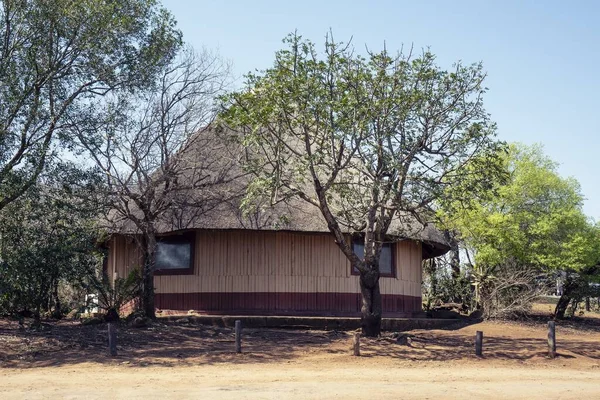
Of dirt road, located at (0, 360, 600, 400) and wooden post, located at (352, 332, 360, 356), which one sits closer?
dirt road, located at (0, 360, 600, 400)

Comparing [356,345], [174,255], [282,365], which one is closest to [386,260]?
[174,255]

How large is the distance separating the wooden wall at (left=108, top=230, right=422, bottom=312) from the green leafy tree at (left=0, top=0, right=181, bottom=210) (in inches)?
237

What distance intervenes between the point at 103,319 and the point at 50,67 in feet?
24.8

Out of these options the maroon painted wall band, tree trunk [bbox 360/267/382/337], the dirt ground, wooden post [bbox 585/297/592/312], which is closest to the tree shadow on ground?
the dirt ground

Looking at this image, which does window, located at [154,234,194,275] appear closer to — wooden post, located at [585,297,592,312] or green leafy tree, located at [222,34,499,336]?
green leafy tree, located at [222,34,499,336]

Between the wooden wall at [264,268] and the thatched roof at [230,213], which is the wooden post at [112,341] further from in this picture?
the wooden wall at [264,268]

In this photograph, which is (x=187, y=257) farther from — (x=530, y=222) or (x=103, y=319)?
(x=530, y=222)

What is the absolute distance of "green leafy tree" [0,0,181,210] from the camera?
1962 cm

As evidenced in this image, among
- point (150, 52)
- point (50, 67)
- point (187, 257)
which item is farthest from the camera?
point (187, 257)

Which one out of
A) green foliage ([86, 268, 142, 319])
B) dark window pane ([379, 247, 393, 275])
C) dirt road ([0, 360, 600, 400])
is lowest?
dirt road ([0, 360, 600, 400])

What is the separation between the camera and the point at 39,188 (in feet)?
66.3

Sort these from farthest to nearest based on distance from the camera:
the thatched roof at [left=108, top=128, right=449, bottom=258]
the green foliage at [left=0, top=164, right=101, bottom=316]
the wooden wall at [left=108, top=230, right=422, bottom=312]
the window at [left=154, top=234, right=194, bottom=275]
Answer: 1. the window at [left=154, top=234, right=194, bottom=275]
2. the wooden wall at [left=108, top=230, right=422, bottom=312]
3. the thatched roof at [left=108, top=128, right=449, bottom=258]
4. the green foliage at [left=0, top=164, right=101, bottom=316]

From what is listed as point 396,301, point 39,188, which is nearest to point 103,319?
point 39,188

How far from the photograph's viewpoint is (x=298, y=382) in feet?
50.3
